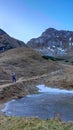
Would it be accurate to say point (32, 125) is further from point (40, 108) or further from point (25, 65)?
point (25, 65)

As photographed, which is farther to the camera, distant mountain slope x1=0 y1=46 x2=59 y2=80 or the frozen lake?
distant mountain slope x1=0 y1=46 x2=59 y2=80

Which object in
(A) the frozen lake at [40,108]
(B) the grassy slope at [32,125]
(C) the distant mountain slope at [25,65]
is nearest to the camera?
(B) the grassy slope at [32,125]

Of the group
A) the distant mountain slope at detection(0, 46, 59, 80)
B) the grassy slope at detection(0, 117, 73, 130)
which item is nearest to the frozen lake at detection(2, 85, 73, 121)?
the grassy slope at detection(0, 117, 73, 130)

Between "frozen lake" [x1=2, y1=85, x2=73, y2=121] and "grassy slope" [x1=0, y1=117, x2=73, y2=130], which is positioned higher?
"grassy slope" [x1=0, y1=117, x2=73, y2=130]

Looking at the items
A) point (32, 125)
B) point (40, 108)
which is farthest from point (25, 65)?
point (32, 125)

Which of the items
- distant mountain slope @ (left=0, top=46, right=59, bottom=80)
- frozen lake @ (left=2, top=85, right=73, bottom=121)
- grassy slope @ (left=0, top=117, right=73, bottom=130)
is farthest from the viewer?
distant mountain slope @ (left=0, top=46, right=59, bottom=80)

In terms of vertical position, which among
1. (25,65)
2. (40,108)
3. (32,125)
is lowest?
(40,108)

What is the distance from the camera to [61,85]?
49344 mm

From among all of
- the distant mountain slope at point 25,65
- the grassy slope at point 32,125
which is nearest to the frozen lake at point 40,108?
the grassy slope at point 32,125

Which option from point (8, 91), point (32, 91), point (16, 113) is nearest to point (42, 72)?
point (32, 91)

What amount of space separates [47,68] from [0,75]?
19.3 m

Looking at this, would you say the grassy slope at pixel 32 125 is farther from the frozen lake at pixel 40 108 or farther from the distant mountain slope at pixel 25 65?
the distant mountain slope at pixel 25 65

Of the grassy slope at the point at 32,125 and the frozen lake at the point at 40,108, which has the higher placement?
the grassy slope at the point at 32,125

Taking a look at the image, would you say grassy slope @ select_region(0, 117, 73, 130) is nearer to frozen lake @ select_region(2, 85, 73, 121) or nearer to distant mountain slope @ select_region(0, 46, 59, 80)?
frozen lake @ select_region(2, 85, 73, 121)
